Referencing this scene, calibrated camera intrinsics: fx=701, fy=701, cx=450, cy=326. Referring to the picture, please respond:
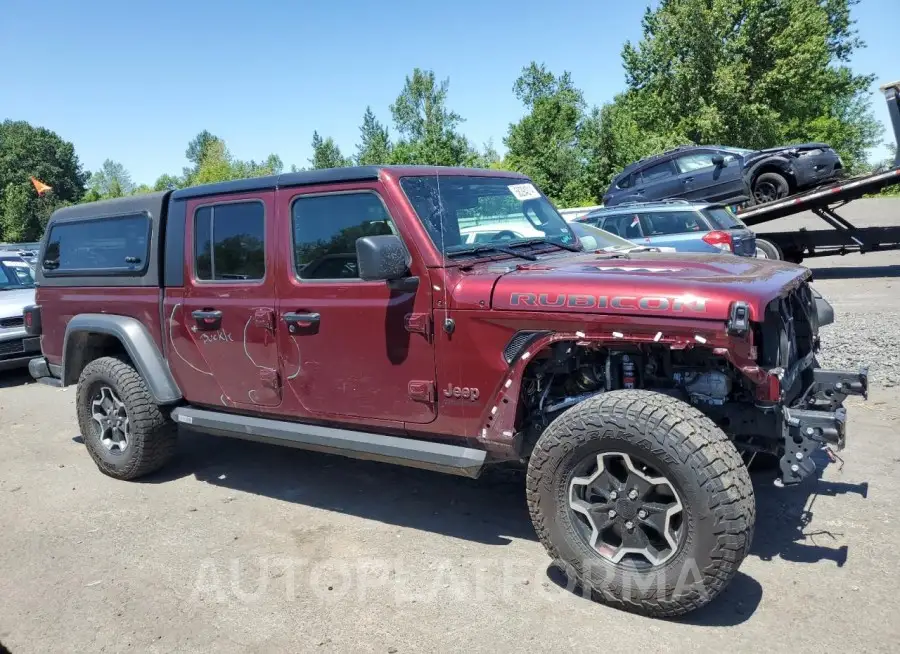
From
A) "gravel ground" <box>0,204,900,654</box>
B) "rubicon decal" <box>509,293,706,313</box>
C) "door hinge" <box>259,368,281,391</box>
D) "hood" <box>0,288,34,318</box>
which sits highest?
"rubicon decal" <box>509,293,706,313</box>

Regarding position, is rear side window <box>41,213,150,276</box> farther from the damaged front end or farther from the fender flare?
the damaged front end

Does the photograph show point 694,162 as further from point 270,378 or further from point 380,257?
point 380,257

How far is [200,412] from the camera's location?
4719mm

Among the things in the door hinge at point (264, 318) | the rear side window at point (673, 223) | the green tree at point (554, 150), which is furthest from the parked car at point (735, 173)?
the green tree at point (554, 150)

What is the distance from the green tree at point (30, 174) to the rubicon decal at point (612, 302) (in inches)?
2617

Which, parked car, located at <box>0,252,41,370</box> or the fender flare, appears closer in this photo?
the fender flare

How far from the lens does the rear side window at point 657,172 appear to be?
1507 centimetres

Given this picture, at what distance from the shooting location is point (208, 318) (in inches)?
177

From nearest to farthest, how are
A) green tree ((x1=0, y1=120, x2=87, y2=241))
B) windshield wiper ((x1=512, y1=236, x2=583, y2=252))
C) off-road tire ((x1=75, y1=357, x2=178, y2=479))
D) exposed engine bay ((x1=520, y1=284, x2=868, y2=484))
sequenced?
exposed engine bay ((x1=520, y1=284, x2=868, y2=484)) < windshield wiper ((x1=512, y1=236, x2=583, y2=252)) < off-road tire ((x1=75, y1=357, x2=178, y2=479)) < green tree ((x1=0, y1=120, x2=87, y2=241))

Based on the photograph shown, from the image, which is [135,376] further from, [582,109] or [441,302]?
[582,109]

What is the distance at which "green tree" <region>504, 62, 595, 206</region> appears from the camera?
33.0 m

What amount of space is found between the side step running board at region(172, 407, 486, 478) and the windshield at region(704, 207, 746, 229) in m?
8.30

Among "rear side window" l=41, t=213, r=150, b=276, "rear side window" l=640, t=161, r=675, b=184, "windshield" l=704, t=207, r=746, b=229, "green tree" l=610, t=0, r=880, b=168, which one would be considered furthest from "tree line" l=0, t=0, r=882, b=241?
"rear side window" l=41, t=213, r=150, b=276

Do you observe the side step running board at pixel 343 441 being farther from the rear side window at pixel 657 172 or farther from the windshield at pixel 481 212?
the rear side window at pixel 657 172
